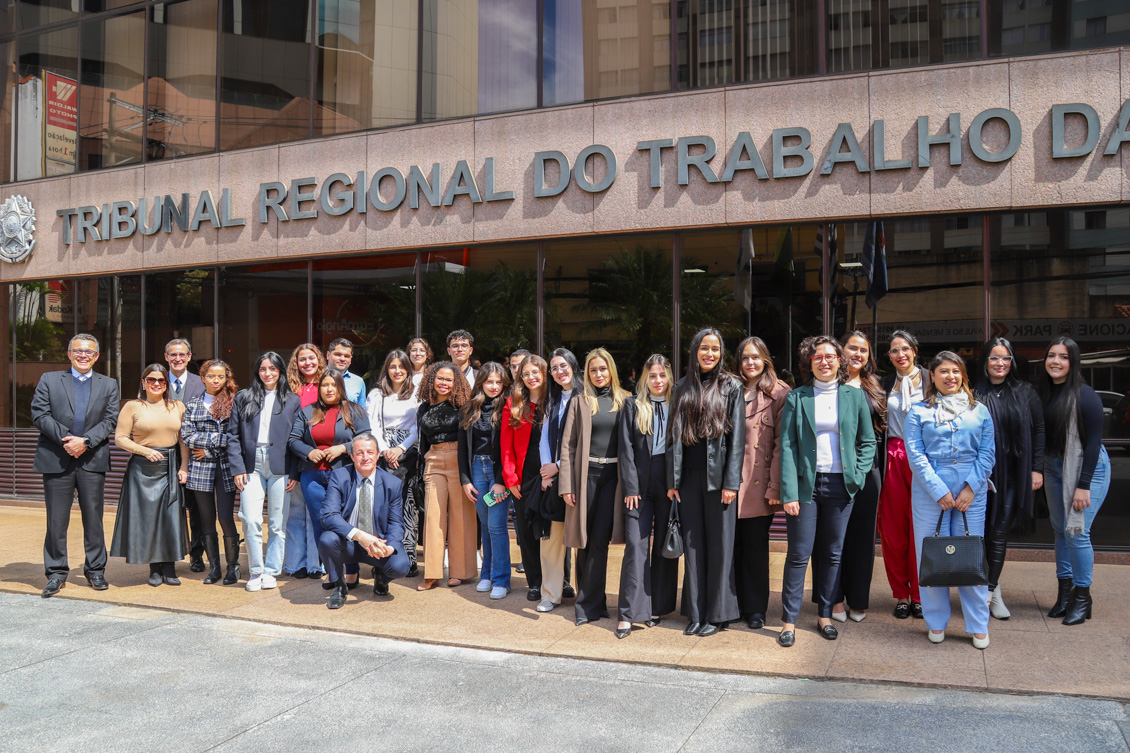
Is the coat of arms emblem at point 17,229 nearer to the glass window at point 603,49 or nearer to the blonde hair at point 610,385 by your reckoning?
the glass window at point 603,49

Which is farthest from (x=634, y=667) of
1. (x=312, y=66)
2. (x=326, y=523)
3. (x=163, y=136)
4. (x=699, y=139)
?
(x=163, y=136)

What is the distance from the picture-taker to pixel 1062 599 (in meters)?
6.13

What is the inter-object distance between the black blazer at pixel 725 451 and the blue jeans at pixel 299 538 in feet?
11.4

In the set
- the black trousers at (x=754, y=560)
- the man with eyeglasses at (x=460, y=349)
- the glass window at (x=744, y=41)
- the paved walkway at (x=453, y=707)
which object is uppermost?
the glass window at (x=744, y=41)

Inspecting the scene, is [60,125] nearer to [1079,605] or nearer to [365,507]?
[365,507]

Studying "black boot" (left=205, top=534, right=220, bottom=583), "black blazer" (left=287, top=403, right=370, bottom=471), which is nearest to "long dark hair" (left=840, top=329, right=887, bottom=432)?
"black blazer" (left=287, top=403, right=370, bottom=471)

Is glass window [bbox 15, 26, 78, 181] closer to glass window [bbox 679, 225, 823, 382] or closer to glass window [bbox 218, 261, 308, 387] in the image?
glass window [bbox 218, 261, 308, 387]

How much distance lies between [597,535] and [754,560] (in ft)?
3.53

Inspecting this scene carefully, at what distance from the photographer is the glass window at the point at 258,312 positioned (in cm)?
1152

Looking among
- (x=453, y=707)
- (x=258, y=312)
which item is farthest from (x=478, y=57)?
(x=453, y=707)

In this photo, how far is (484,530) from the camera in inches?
283

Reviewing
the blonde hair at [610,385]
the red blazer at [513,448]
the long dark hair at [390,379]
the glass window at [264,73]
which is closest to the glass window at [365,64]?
the glass window at [264,73]

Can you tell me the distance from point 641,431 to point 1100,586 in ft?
13.3

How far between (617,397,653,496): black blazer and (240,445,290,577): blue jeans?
313cm
